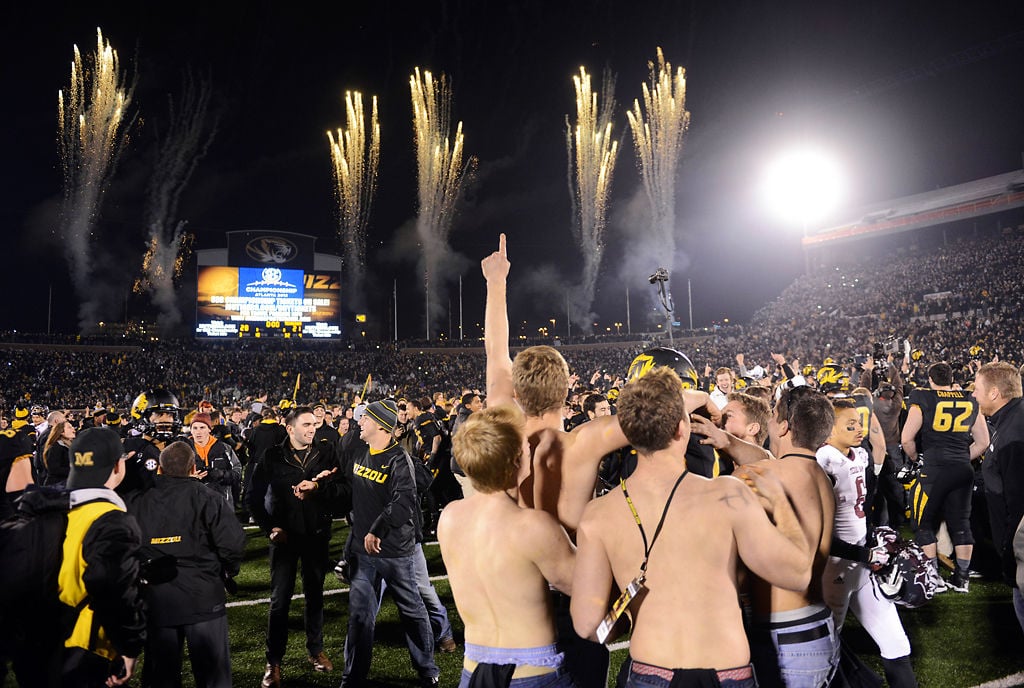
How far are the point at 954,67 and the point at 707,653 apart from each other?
6398 cm

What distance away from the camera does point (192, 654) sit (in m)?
4.03

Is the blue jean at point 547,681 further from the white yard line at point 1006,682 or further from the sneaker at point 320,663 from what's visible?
the white yard line at point 1006,682

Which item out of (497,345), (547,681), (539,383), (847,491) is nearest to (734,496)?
(547,681)

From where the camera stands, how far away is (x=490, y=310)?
152 inches

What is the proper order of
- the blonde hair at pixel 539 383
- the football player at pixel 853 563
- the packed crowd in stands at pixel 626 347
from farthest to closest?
the packed crowd in stands at pixel 626 347
the football player at pixel 853 563
the blonde hair at pixel 539 383

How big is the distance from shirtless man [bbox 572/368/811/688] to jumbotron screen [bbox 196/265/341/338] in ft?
144

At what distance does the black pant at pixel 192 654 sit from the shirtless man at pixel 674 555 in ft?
8.87

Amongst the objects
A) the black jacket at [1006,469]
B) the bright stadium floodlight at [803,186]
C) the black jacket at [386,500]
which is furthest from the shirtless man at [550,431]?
the bright stadium floodlight at [803,186]

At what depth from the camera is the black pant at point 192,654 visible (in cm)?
400

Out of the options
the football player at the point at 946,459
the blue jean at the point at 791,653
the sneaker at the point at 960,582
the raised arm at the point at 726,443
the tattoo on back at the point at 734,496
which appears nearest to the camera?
the tattoo on back at the point at 734,496

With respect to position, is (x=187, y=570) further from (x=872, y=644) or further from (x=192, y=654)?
(x=872, y=644)

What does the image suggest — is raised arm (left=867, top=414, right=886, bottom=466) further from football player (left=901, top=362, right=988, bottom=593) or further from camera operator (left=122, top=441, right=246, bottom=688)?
camera operator (left=122, top=441, right=246, bottom=688)

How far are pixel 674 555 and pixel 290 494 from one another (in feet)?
13.2

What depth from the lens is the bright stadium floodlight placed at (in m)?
54.6
